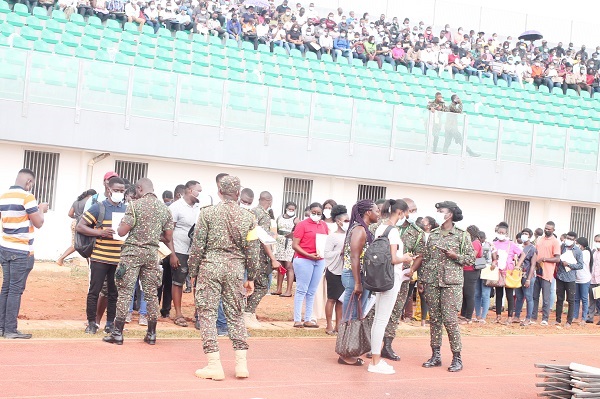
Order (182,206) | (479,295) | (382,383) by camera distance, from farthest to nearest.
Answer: (479,295), (182,206), (382,383)

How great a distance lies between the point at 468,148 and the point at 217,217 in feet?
46.1

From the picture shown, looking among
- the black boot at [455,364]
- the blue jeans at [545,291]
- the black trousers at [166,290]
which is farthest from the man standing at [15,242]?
the blue jeans at [545,291]

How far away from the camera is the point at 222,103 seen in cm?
1977

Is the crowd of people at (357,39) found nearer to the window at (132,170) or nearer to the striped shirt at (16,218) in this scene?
the window at (132,170)

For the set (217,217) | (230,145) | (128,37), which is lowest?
(217,217)

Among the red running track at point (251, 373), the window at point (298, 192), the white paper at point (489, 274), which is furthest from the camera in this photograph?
the window at point (298, 192)

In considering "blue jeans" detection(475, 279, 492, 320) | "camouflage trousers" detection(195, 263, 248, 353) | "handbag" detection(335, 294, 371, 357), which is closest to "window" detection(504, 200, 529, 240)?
"blue jeans" detection(475, 279, 492, 320)

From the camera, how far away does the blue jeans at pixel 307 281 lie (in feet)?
42.9

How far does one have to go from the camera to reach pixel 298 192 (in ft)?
70.4

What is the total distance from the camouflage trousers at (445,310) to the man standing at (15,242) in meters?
4.72

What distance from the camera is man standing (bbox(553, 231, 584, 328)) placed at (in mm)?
16562

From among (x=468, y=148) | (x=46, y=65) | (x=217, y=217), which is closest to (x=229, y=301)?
(x=217, y=217)

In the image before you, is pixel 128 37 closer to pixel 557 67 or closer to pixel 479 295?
pixel 479 295

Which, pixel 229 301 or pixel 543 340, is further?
pixel 543 340
